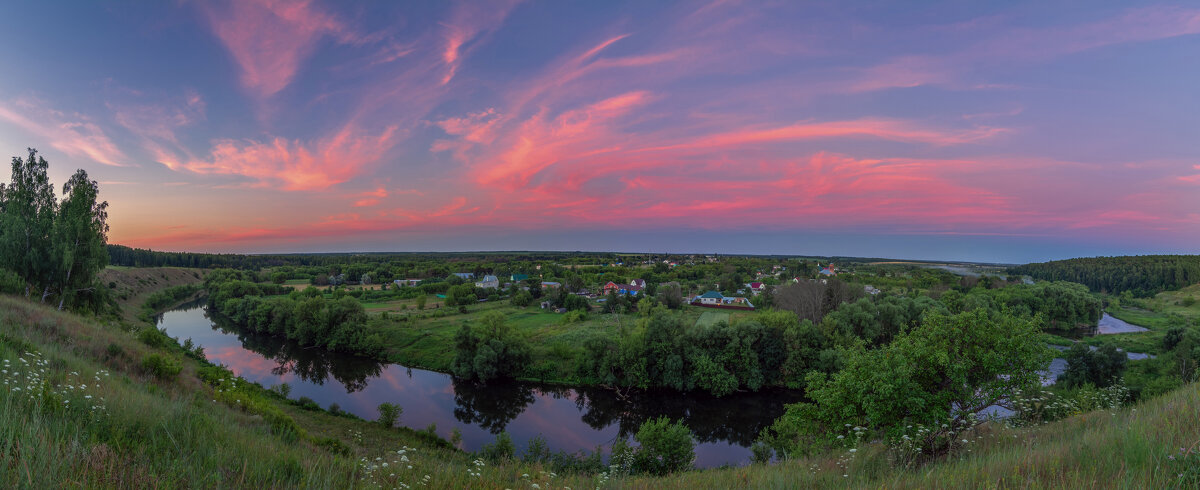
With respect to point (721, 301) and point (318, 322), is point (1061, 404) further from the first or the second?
point (721, 301)

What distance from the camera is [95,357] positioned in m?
10.2

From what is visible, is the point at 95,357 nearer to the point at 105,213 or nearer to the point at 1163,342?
the point at 105,213

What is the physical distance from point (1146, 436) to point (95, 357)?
18681 mm

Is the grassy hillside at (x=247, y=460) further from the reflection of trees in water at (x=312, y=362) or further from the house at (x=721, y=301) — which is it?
the house at (x=721, y=301)

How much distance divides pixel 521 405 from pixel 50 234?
27.4 metres

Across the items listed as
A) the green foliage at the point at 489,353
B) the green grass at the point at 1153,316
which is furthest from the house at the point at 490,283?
the green grass at the point at 1153,316

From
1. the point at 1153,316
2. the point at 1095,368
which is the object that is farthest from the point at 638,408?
the point at 1153,316

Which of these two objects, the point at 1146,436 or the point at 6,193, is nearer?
the point at 1146,436

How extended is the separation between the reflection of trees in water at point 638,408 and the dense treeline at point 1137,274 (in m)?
94.8

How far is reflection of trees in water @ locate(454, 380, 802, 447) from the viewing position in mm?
25625

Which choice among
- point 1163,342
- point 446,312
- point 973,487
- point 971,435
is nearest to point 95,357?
point 973,487

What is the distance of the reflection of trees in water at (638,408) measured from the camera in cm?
2562

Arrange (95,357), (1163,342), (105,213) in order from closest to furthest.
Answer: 1. (95,357)
2. (105,213)
3. (1163,342)

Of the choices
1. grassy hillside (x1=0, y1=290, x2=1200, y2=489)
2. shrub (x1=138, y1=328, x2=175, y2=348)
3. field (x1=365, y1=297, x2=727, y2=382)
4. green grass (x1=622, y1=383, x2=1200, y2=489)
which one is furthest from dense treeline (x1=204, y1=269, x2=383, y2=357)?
green grass (x1=622, y1=383, x2=1200, y2=489)
